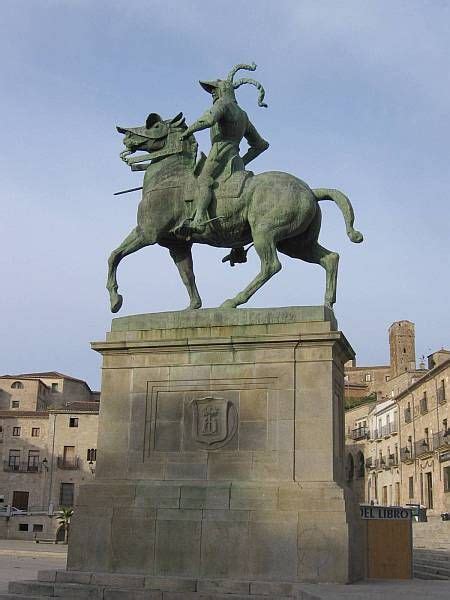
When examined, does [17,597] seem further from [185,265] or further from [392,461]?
[392,461]

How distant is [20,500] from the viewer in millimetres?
65438

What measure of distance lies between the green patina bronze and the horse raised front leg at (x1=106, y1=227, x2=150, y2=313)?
0.05 ft

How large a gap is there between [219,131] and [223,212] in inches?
53.2

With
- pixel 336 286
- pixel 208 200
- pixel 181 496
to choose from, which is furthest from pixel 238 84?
pixel 181 496

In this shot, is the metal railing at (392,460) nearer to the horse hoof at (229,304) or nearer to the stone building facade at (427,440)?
the stone building facade at (427,440)

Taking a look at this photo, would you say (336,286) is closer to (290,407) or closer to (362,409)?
(290,407)

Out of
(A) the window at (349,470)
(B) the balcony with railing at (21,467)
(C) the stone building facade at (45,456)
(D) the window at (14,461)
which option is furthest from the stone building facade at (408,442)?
(D) the window at (14,461)

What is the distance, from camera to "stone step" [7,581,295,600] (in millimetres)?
9953

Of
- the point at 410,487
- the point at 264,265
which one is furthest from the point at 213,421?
the point at 410,487

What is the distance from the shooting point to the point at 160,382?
11992 mm

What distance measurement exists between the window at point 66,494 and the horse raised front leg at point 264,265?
185 feet

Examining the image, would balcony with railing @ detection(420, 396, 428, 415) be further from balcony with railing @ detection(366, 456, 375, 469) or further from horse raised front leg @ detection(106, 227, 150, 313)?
horse raised front leg @ detection(106, 227, 150, 313)

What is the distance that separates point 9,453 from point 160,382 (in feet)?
192

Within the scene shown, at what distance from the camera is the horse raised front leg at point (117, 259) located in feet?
Answer: 43.3
